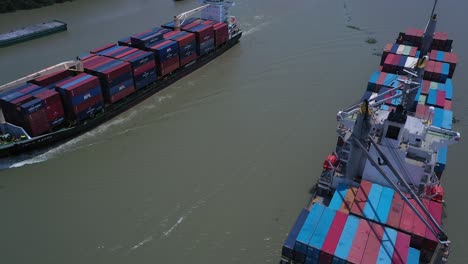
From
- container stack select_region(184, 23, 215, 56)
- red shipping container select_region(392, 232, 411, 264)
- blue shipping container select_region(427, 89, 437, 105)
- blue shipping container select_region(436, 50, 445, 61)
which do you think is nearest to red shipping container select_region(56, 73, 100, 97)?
container stack select_region(184, 23, 215, 56)

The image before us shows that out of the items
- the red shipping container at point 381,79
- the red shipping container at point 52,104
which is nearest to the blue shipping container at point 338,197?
the red shipping container at point 381,79

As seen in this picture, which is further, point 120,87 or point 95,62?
point 95,62

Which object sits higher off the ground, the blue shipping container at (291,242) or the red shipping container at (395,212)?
the red shipping container at (395,212)

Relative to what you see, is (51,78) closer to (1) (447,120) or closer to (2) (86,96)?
(2) (86,96)

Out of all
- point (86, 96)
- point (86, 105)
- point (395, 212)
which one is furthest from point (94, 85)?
point (395, 212)

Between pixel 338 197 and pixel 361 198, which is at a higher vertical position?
pixel 361 198

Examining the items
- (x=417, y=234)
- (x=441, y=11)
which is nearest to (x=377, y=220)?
(x=417, y=234)

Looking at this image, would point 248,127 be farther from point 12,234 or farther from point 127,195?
point 12,234

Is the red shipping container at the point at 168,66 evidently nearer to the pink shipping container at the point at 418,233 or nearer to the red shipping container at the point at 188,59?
the red shipping container at the point at 188,59
